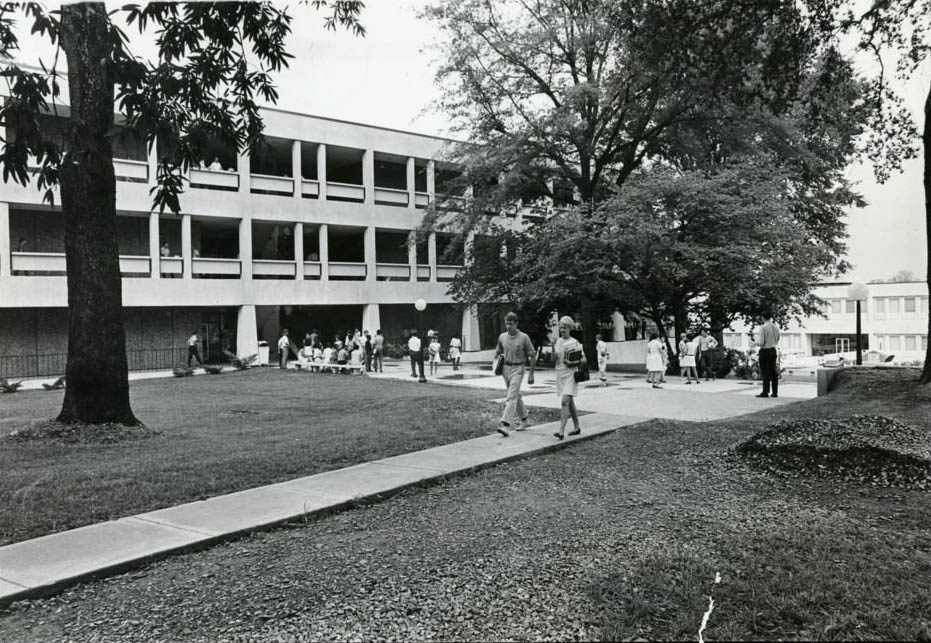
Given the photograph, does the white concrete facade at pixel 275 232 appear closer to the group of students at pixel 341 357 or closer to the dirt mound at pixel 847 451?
the group of students at pixel 341 357

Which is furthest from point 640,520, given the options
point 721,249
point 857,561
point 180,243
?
point 180,243

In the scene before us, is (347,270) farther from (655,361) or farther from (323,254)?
(655,361)

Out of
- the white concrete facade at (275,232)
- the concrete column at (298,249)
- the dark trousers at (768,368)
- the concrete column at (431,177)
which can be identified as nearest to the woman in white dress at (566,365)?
the dark trousers at (768,368)

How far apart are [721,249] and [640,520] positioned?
718 inches

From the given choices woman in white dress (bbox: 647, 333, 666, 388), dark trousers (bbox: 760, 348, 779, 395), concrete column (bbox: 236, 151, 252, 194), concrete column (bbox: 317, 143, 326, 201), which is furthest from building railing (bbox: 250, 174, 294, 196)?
dark trousers (bbox: 760, 348, 779, 395)

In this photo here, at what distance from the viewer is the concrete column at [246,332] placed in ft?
102

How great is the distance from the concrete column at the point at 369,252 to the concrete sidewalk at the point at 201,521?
27.2 metres

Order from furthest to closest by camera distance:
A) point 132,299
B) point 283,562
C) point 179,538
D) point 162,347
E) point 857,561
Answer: point 162,347 < point 132,299 < point 179,538 < point 283,562 < point 857,561

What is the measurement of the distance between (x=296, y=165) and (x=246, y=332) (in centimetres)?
805

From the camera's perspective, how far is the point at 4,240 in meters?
25.2

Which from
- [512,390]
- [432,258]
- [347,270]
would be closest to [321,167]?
[347,270]

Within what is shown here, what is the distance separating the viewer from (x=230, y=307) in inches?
1305

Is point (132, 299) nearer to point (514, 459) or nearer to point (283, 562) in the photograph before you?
point (514, 459)

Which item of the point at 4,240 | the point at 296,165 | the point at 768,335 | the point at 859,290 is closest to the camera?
the point at 768,335
